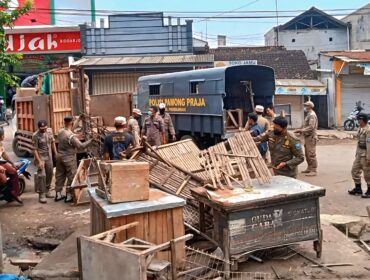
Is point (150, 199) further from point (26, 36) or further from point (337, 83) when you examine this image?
point (26, 36)

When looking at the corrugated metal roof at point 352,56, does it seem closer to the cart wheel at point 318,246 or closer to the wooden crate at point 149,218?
the cart wheel at point 318,246

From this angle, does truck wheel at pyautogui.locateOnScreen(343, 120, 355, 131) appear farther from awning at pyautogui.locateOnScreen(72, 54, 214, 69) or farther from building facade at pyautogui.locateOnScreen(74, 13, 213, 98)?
building facade at pyautogui.locateOnScreen(74, 13, 213, 98)

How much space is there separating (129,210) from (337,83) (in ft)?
67.2

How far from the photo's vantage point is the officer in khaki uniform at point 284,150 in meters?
7.43

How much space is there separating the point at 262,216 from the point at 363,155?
4818 mm

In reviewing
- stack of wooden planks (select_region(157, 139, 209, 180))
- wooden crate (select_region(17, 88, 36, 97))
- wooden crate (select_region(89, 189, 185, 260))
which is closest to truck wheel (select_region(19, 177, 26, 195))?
stack of wooden planks (select_region(157, 139, 209, 180))

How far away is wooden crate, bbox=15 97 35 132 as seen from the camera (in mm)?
14039

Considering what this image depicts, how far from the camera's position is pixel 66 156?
9.84 meters

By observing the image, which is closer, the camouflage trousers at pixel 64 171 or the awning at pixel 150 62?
the camouflage trousers at pixel 64 171

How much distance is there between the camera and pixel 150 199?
5.56 meters

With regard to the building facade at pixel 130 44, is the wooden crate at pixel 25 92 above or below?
below

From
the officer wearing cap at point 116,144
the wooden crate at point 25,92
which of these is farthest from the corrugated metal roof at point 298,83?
the officer wearing cap at point 116,144

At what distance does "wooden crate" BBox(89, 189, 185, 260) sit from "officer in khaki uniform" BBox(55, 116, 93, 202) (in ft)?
13.8

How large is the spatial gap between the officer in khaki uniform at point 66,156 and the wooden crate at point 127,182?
4291 mm
